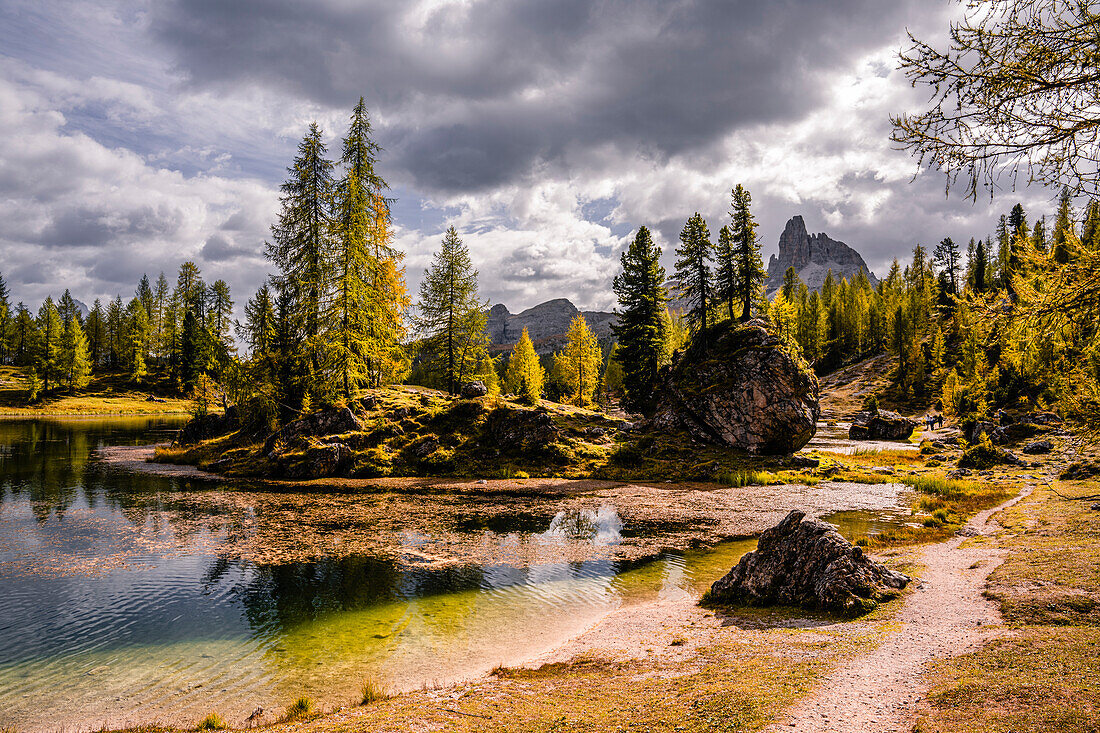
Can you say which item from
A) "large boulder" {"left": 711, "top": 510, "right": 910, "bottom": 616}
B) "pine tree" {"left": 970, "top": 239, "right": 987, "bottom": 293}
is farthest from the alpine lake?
"pine tree" {"left": 970, "top": 239, "right": 987, "bottom": 293}

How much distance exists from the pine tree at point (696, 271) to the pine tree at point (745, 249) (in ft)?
9.79

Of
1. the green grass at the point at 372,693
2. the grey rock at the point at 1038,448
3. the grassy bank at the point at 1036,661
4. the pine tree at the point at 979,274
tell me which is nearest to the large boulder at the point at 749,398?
the grey rock at the point at 1038,448

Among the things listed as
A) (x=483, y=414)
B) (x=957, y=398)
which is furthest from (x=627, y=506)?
(x=957, y=398)

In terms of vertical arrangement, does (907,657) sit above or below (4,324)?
below

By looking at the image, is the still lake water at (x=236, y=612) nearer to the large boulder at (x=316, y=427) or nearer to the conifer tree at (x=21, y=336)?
the large boulder at (x=316, y=427)

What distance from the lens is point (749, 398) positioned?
4228 centimetres

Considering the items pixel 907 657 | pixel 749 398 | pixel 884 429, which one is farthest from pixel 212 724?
pixel 884 429

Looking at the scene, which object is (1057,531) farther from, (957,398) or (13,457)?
(13,457)

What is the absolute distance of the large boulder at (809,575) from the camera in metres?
13.5

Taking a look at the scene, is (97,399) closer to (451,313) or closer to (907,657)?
(451,313)

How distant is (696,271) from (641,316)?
27.6 feet

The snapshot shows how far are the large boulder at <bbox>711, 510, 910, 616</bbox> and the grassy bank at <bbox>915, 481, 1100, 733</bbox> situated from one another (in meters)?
2.65

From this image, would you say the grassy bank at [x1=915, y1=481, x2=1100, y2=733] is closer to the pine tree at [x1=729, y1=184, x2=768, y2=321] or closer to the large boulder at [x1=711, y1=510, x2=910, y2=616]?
the large boulder at [x1=711, y1=510, x2=910, y2=616]

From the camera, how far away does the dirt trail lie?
761cm
